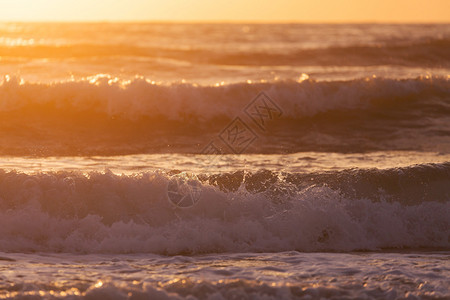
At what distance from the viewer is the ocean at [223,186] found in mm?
6074

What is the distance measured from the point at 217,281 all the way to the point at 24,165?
15.2 feet

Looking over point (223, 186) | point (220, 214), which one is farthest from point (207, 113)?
point (220, 214)

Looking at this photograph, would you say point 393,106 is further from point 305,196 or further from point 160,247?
point 160,247

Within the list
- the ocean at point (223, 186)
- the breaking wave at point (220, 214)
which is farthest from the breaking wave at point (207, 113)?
the breaking wave at point (220, 214)

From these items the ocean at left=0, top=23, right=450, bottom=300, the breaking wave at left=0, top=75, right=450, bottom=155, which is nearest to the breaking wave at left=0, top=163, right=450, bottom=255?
the ocean at left=0, top=23, right=450, bottom=300

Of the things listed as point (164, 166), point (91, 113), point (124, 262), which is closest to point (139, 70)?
point (91, 113)

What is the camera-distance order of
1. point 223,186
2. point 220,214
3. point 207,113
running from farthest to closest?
point 207,113, point 223,186, point 220,214

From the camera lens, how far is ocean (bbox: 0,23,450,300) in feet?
19.9

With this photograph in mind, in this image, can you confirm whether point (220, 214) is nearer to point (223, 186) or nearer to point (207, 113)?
point (223, 186)

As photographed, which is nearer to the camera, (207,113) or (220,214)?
(220,214)

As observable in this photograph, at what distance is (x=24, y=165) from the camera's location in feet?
30.9

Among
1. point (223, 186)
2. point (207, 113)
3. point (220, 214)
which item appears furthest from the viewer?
point (207, 113)

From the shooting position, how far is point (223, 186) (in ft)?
27.9

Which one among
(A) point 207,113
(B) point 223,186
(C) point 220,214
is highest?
(A) point 207,113
